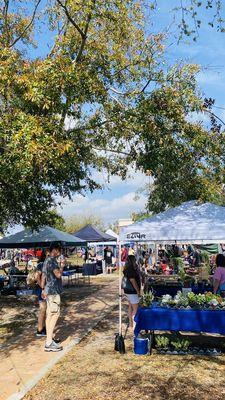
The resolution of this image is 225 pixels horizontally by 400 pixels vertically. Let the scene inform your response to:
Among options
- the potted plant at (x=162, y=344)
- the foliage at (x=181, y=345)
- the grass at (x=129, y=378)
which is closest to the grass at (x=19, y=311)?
the grass at (x=129, y=378)

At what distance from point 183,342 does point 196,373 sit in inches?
52.8

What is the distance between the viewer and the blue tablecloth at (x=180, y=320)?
782 centimetres

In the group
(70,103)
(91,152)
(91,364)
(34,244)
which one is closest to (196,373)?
(91,364)

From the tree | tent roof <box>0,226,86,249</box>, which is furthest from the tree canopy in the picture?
tent roof <box>0,226,86,249</box>

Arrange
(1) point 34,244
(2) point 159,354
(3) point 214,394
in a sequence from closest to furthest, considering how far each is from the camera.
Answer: (3) point 214,394 < (2) point 159,354 < (1) point 34,244

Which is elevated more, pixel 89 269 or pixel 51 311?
pixel 89 269

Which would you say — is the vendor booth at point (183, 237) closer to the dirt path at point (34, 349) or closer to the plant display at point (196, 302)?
the plant display at point (196, 302)

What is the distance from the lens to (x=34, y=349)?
28.0ft

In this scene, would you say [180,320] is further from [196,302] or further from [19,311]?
[19,311]

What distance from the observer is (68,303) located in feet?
50.0

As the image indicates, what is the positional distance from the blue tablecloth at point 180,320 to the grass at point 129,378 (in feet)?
1.53

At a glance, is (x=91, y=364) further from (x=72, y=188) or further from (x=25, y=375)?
(x=72, y=188)

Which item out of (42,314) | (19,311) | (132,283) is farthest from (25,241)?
(132,283)

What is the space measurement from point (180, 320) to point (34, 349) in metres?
2.75
